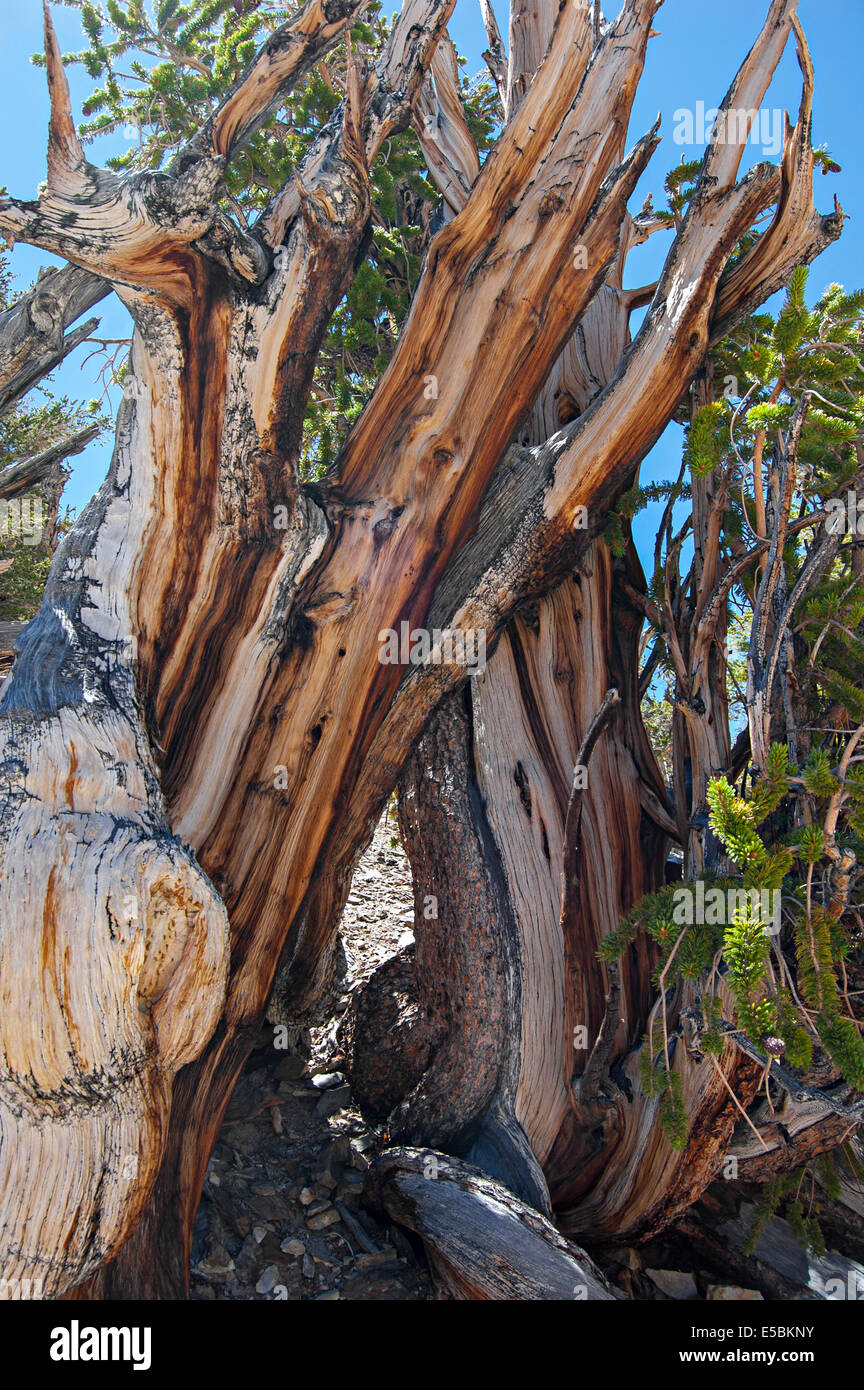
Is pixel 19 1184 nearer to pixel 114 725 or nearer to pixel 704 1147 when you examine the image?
pixel 114 725

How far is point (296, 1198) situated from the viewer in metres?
2.78

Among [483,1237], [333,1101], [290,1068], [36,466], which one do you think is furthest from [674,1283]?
[36,466]

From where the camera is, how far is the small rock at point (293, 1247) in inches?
101

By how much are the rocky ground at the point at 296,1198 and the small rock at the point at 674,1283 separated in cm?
74

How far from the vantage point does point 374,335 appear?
14.3 ft

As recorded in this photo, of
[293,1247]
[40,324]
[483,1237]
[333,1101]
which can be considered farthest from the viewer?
[40,324]

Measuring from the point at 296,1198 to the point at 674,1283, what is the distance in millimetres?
1181

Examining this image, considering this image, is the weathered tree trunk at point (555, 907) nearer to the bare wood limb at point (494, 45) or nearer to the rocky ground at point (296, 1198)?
the rocky ground at point (296, 1198)

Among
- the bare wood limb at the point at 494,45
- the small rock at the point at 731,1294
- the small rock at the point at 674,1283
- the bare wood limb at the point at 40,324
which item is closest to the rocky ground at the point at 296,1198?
the small rock at the point at 674,1283

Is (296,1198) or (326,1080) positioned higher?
(326,1080)

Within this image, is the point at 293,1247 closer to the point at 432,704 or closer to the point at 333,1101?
the point at 333,1101

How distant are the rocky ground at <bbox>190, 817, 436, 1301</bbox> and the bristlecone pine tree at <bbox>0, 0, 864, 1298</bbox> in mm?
166
